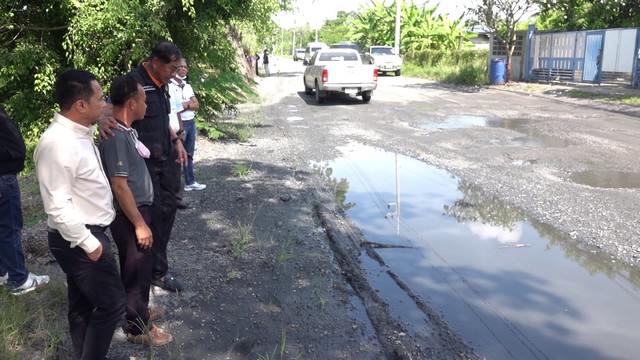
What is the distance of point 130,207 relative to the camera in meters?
2.96

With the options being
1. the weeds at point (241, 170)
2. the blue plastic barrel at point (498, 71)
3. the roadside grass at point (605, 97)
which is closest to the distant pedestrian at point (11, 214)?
the weeds at point (241, 170)

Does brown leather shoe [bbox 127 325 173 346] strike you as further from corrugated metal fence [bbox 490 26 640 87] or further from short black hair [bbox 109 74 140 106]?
corrugated metal fence [bbox 490 26 640 87]

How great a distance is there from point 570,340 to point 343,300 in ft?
5.32

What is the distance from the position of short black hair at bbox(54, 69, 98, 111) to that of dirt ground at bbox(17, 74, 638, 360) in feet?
5.20

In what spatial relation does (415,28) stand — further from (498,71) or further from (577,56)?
(577,56)

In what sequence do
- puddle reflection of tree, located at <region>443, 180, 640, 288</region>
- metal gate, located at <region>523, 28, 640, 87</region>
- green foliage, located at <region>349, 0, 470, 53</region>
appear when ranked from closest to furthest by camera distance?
puddle reflection of tree, located at <region>443, 180, 640, 288</region> → metal gate, located at <region>523, 28, 640, 87</region> → green foliage, located at <region>349, 0, 470, 53</region>

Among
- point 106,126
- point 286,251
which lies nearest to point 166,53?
point 106,126

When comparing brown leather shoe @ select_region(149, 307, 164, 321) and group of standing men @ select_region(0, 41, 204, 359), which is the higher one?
group of standing men @ select_region(0, 41, 204, 359)

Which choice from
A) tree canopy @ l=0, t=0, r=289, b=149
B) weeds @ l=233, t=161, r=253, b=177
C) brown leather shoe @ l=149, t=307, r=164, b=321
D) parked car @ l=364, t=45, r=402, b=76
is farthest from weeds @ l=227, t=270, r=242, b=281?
parked car @ l=364, t=45, r=402, b=76

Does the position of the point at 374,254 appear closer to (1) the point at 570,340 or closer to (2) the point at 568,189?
(1) the point at 570,340

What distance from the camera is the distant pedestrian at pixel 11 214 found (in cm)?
373

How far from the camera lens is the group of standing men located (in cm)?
257

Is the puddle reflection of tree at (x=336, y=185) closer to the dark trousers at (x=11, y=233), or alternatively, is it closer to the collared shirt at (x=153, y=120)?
the collared shirt at (x=153, y=120)

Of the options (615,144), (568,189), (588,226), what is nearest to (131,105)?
(588,226)
